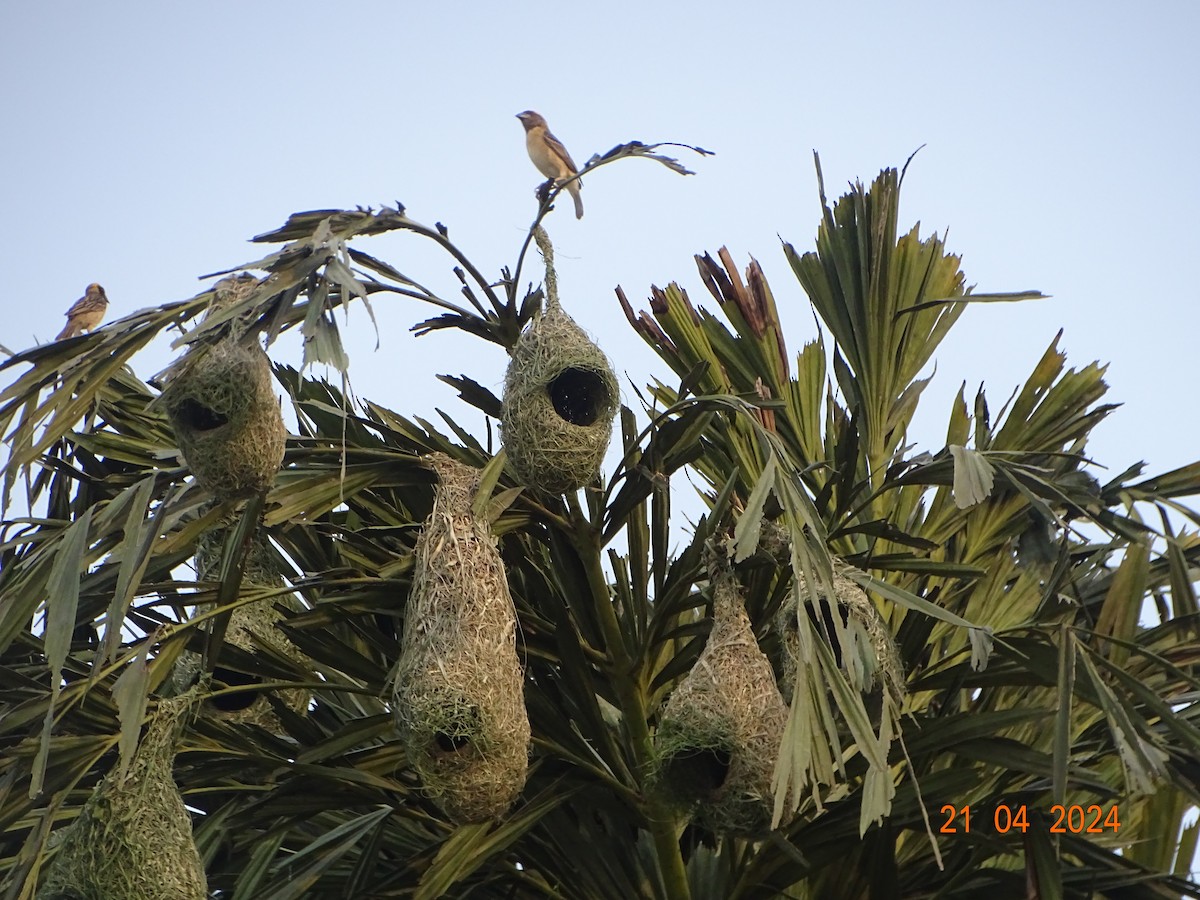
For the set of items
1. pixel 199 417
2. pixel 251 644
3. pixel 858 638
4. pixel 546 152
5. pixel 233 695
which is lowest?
pixel 233 695

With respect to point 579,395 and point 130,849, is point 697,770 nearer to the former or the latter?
point 579,395

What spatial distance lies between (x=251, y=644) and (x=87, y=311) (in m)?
1.66

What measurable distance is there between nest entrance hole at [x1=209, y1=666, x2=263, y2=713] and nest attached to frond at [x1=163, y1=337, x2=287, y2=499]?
0.96 meters

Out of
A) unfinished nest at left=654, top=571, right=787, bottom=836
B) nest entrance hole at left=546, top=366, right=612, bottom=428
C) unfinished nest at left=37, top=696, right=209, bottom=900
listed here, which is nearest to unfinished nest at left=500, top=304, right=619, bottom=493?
nest entrance hole at left=546, top=366, right=612, bottom=428

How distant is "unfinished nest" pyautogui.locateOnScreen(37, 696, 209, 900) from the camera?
3037 mm

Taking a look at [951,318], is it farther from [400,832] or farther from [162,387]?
[162,387]

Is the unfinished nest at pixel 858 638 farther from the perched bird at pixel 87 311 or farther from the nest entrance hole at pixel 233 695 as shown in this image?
the perched bird at pixel 87 311

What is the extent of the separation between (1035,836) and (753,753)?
2.30 ft

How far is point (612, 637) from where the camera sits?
12.4 ft

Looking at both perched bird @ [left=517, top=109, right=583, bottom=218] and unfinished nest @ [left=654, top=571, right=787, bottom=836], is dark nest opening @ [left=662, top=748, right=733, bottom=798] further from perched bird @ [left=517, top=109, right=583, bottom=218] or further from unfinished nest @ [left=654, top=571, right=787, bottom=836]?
perched bird @ [left=517, top=109, right=583, bottom=218]

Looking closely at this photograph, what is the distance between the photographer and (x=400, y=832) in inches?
159
